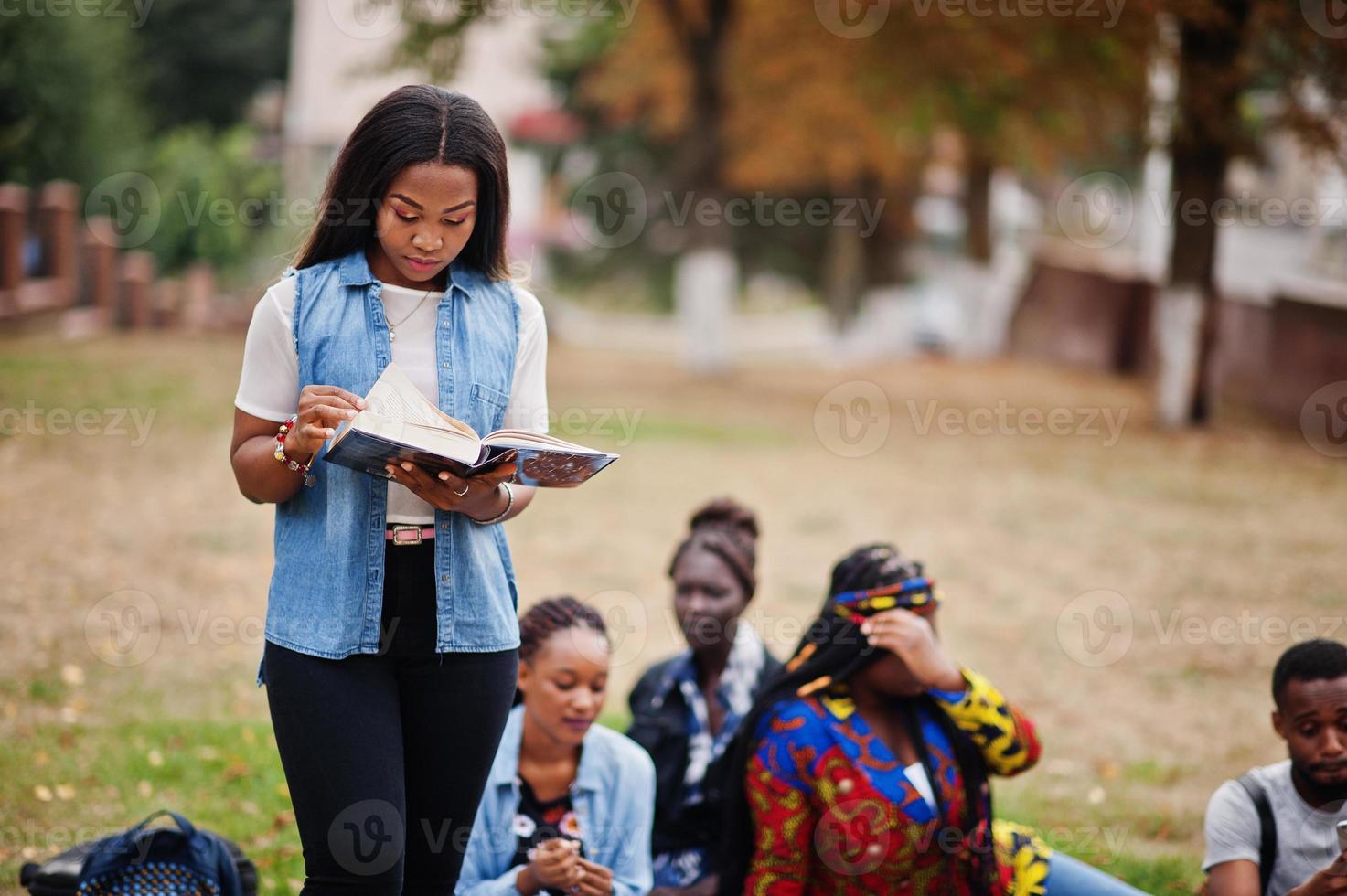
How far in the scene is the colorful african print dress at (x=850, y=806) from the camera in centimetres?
338

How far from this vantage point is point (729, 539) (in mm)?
4527

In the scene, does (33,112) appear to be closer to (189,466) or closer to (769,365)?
(189,466)

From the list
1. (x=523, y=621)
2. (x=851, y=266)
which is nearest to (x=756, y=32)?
(x=851, y=266)

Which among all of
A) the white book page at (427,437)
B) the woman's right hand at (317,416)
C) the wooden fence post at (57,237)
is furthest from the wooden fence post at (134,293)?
the white book page at (427,437)

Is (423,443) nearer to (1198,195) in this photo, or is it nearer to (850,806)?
(850,806)

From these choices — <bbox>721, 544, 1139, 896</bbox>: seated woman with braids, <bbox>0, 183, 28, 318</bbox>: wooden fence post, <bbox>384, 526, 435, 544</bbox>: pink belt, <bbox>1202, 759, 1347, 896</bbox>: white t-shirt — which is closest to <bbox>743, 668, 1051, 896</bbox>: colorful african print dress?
<bbox>721, 544, 1139, 896</bbox>: seated woman with braids

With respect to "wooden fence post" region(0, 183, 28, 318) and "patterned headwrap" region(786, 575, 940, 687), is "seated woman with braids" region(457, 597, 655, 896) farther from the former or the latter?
"wooden fence post" region(0, 183, 28, 318)

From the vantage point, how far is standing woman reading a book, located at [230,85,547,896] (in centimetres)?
250

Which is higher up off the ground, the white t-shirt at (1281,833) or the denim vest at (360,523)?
the denim vest at (360,523)

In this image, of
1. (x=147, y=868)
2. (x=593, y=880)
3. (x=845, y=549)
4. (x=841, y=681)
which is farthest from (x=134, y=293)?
(x=841, y=681)

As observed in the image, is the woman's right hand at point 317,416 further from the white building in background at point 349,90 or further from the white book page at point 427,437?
the white building in background at point 349,90

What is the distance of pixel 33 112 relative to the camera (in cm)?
1714

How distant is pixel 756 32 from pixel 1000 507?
37.8 ft

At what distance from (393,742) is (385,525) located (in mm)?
412
